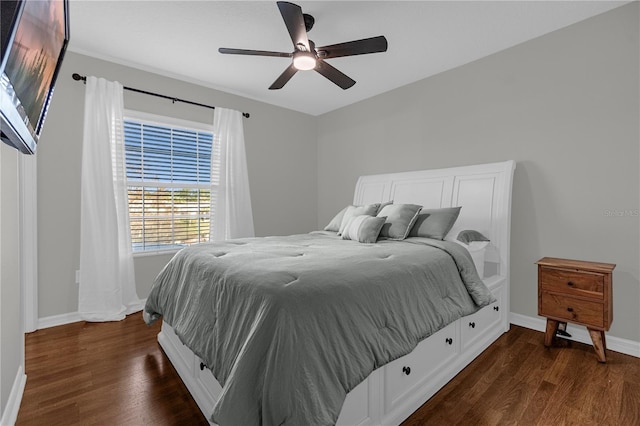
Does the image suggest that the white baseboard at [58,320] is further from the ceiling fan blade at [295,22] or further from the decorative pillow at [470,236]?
the decorative pillow at [470,236]

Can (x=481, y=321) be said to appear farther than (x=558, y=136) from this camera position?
No

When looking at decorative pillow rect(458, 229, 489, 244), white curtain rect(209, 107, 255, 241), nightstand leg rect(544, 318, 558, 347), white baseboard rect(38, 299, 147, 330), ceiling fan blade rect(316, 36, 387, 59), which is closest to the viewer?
ceiling fan blade rect(316, 36, 387, 59)

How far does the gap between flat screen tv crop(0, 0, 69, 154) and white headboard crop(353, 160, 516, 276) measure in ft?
9.33

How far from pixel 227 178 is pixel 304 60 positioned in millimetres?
2063

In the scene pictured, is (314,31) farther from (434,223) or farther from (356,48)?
(434,223)

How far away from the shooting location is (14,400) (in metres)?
1.57

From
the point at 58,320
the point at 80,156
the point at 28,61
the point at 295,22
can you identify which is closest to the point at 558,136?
the point at 295,22

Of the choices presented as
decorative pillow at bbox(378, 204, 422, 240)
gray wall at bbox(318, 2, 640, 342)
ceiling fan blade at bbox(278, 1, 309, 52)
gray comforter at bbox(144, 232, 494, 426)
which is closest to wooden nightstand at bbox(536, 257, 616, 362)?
gray wall at bbox(318, 2, 640, 342)

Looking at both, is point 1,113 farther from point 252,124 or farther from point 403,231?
point 252,124

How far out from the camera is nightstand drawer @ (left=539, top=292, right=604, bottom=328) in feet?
6.82

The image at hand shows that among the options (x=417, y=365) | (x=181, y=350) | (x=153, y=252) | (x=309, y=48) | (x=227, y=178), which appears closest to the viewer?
(x=417, y=365)

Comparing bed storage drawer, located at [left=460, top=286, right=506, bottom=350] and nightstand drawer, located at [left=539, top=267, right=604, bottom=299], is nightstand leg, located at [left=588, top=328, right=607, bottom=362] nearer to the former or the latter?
nightstand drawer, located at [left=539, top=267, right=604, bottom=299]

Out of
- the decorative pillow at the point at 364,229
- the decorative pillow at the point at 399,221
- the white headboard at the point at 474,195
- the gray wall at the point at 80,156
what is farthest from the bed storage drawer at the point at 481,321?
the gray wall at the point at 80,156

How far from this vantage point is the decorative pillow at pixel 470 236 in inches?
103
